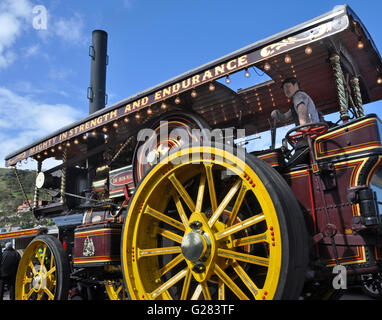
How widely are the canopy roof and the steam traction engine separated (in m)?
0.01

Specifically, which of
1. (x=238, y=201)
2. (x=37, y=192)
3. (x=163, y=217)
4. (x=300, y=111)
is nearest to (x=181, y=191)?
(x=163, y=217)

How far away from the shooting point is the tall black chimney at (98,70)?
8984 mm

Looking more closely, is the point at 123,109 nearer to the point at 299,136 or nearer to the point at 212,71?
the point at 212,71

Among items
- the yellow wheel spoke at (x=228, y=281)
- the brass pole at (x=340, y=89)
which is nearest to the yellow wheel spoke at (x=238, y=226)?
the yellow wheel spoke at (x=228, y=281)

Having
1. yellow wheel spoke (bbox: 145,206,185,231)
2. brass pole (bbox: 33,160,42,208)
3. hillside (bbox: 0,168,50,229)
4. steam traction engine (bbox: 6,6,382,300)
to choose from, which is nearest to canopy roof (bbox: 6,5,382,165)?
steam traction engine (bbox: 6,6,382,300)

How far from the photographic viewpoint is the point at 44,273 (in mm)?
4117

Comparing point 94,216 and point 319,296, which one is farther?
point 94,216

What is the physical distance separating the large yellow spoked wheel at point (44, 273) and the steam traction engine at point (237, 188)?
0.02 meters

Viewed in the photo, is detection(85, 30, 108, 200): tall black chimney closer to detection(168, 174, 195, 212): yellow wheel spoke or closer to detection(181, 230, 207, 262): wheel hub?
detection(168, 174, 195, 212): yellow wheel spoke

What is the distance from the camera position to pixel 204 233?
2318mm

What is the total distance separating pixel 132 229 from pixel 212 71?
140cm

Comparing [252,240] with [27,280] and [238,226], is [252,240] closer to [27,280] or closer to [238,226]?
[238,226]

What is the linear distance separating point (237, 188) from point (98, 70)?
309 inches
